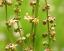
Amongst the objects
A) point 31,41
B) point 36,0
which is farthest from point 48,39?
point 36,0

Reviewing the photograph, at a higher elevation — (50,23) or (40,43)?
(50,23)

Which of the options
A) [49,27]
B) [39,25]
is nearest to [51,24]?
[49,27]

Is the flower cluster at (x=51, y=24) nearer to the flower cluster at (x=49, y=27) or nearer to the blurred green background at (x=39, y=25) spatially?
the flower cluster at (x=49, y=27)

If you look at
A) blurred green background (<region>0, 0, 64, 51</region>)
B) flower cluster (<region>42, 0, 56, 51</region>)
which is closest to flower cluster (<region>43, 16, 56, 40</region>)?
flower cluster (<region>42, 0, 56, 51</region>)

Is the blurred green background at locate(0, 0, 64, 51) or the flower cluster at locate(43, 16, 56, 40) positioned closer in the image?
the flower cluster at locate(43, 16, 56, 40)

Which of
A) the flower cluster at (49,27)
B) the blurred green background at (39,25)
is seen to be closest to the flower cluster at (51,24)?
the flower cluster at (49,27)

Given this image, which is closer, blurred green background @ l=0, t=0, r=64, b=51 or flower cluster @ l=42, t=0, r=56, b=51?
flower cluster @ l=42, t=0, r=56, b=51

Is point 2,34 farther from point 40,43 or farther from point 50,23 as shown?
point 50,23

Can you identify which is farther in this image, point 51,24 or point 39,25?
point 39,25

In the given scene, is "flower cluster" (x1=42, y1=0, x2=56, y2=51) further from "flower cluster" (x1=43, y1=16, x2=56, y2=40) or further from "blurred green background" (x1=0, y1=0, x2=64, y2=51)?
"blurred green background" (x1=0, y1=0, x2=64, y2=51)

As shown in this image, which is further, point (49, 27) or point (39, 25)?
point (39, 25)

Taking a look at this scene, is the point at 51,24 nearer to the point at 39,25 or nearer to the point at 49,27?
the point at 49,27
